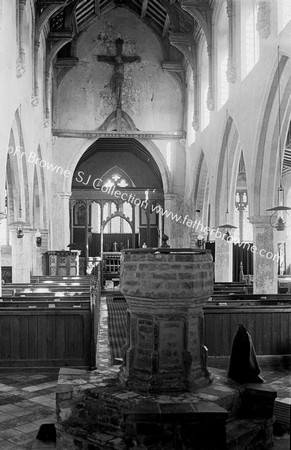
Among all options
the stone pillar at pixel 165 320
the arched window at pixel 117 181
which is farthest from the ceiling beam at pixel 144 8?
the stone pillar at pixel 165 320

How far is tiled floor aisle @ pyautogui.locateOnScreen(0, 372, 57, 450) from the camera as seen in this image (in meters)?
4.96

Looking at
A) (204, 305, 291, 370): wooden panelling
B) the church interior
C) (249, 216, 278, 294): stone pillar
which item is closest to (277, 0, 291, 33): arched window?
the church interior

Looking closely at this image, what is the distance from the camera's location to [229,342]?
8078 mm

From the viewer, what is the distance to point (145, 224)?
1082 inches

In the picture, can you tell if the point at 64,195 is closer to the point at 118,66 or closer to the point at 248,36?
the point at 118,66

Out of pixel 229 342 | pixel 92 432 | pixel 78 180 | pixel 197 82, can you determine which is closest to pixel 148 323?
pixel 92 432

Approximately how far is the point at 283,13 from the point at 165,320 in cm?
910

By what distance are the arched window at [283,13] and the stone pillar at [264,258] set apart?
174 inches

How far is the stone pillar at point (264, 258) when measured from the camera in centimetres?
1276

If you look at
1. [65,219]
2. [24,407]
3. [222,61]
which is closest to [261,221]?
[222,61]

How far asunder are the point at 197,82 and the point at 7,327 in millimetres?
14887

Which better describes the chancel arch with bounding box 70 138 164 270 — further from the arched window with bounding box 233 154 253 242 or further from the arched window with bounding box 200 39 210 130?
the arched window with bounding box 200 39 210 130

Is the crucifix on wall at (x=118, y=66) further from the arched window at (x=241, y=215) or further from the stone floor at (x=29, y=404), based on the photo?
the stone floor at (x=29, y=404)

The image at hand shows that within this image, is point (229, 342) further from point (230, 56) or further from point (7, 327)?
point (230, 56)
